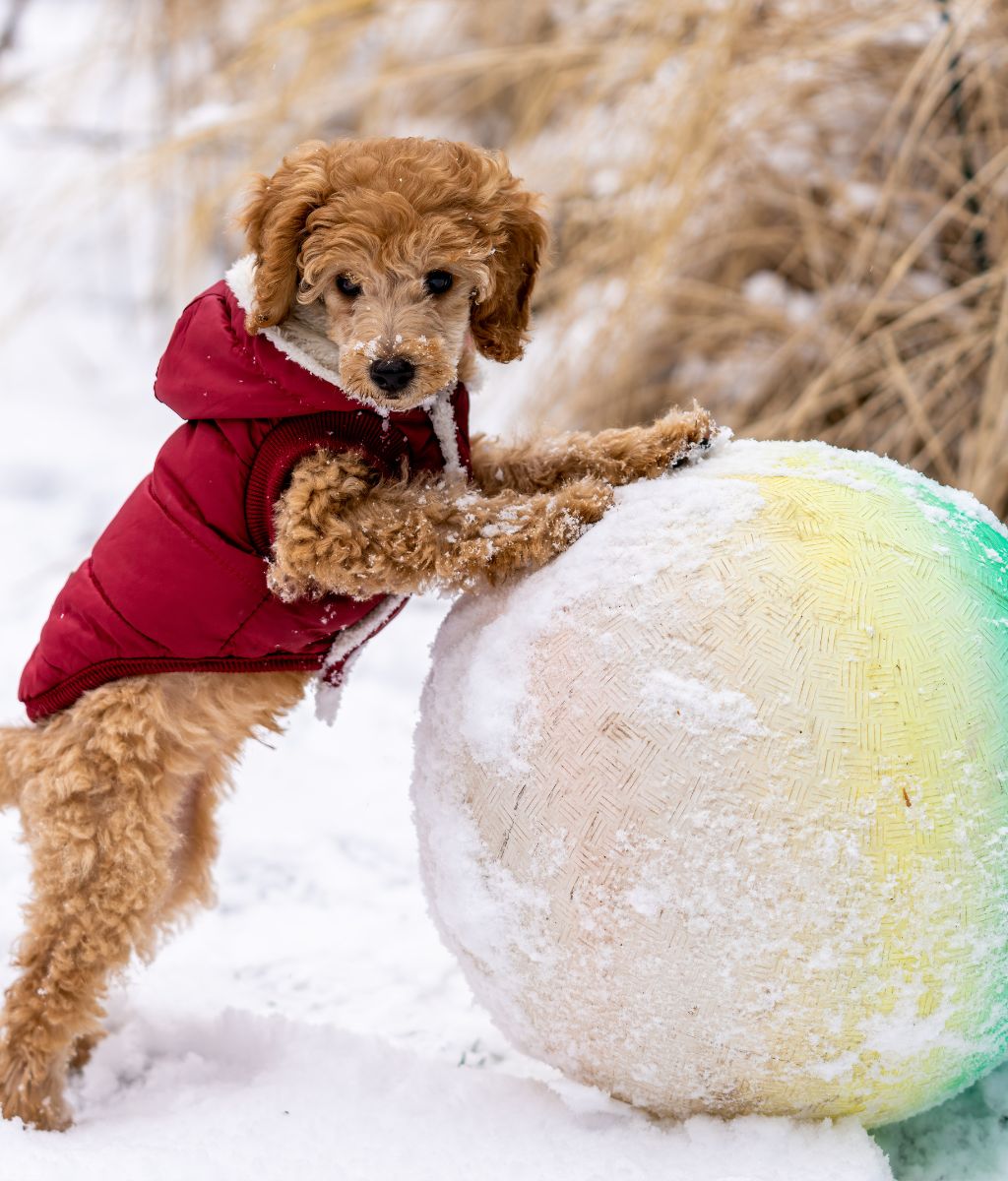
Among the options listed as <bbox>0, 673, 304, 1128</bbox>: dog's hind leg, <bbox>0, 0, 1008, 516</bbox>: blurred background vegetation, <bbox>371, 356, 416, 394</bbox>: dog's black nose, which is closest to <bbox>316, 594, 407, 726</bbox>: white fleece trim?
<bbox>0, 673, 304, 1128</bbox>: dog's hind leg

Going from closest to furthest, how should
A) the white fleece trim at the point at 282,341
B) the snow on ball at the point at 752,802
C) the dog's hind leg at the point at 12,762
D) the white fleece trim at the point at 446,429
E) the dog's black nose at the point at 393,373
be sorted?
the snow on ball at the point at 752,802
the dog's black nose at the point at 393,373
the white fleece trim at the point at 282,341
the white fleece trim at the point at 446,429
the dog's hind leg at the point at 12,762

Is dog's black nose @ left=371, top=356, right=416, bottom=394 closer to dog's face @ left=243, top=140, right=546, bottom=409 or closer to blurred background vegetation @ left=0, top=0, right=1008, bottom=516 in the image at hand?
dog's face @ left=243, top=140, right=546, bottom=409

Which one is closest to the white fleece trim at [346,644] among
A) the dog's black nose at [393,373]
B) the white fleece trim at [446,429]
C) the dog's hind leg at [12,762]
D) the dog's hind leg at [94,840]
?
the dog's hind leg at [94,840]

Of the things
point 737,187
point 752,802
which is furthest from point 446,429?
point 737,187

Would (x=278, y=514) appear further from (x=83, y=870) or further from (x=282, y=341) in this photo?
(x=83, y=870)

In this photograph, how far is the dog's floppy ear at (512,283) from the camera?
246 cm

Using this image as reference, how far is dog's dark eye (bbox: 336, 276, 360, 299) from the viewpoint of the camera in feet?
7.74

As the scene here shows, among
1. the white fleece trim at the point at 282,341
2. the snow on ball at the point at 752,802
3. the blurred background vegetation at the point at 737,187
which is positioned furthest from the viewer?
the blurred background vegetation at the point at 737,187

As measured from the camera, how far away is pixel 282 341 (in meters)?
2.41

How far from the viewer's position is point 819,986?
2049 mm

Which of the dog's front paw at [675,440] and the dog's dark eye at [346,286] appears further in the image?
the dog's front paw at [675,440]

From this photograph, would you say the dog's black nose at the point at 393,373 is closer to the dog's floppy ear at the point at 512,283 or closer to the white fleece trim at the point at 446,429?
the white fleece trim at the point at 446,429

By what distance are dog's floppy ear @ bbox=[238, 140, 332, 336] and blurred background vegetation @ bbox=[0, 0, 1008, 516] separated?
251 cm

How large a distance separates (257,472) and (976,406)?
130 inches
